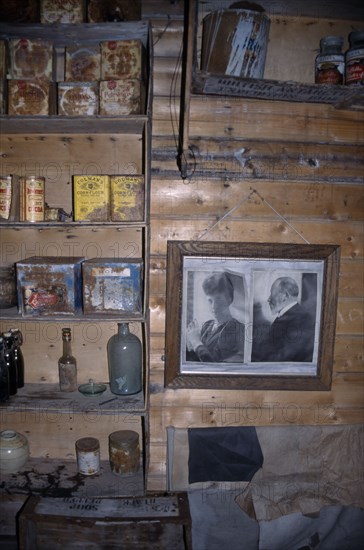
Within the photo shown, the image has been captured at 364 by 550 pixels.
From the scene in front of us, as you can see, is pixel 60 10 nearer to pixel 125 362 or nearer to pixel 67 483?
pixel 125 362

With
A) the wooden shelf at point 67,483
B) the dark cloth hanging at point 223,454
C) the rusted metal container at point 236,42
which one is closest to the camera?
the rusted metal container at point 236,42

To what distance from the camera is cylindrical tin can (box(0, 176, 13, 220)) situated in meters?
1.64

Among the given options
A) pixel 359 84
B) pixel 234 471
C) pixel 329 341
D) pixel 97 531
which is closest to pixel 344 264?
pixel 329 341

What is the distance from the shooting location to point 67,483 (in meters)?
1.77

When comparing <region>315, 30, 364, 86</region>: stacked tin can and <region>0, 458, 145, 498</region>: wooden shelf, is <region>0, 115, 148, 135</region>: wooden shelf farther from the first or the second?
<region>0, 458, 145, 498</region>: wooden shelf

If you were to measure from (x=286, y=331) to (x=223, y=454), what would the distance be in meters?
0.66

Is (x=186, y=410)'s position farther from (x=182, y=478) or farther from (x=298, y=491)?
(x=298, y=491)

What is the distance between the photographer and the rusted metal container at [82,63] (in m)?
1.70

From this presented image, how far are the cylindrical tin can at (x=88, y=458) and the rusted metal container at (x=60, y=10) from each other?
70.0 inches

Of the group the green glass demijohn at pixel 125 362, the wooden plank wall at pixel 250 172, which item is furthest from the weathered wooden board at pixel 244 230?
the green glass demijohn at pixel 125 362

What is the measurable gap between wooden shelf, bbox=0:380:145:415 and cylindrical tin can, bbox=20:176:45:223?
752 millimetres

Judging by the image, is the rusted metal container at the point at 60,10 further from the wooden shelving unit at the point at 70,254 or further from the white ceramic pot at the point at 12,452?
the white ceramic pot at the point at 12,452

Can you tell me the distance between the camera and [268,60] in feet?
5.96

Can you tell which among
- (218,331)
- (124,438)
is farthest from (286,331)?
(124,438)
